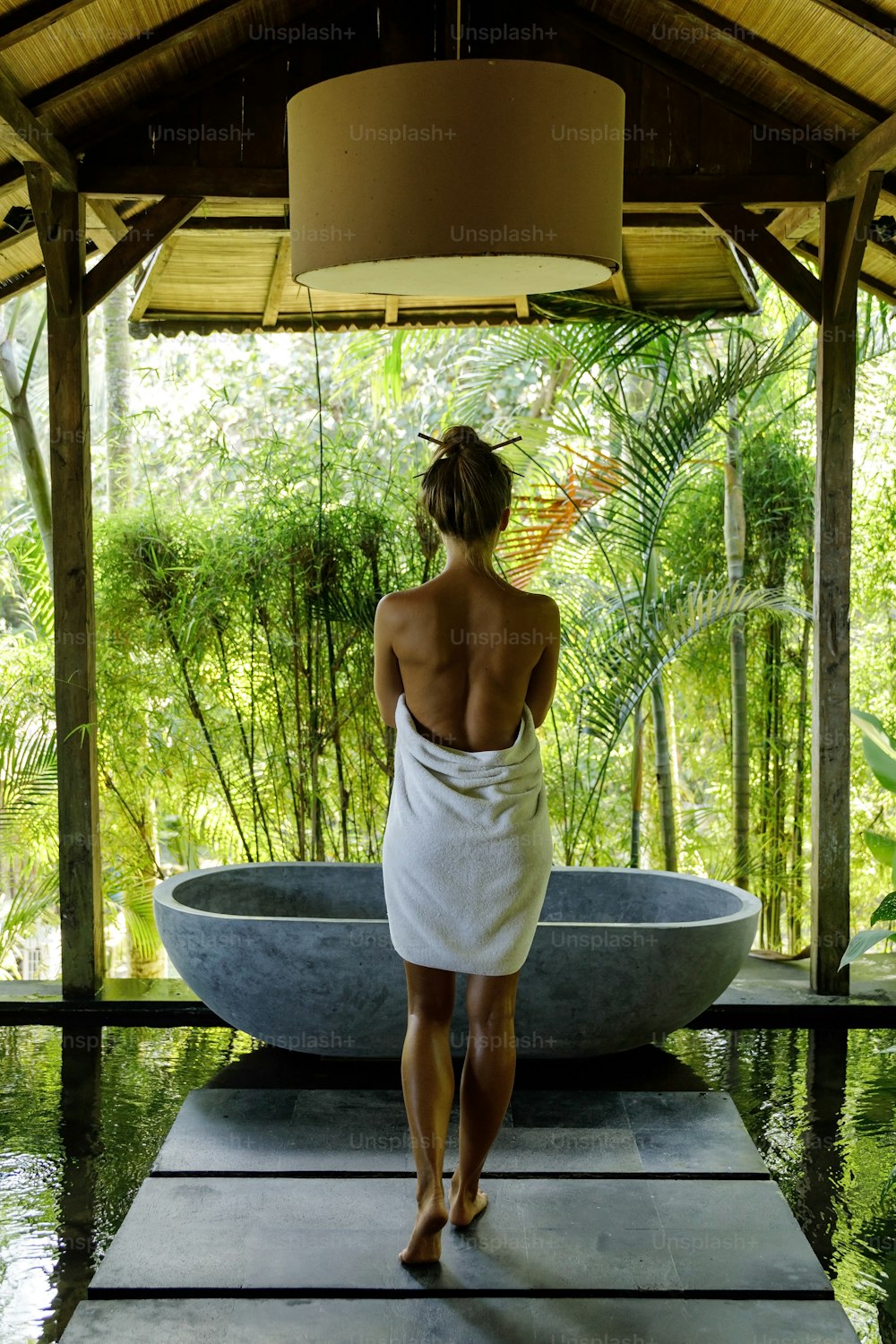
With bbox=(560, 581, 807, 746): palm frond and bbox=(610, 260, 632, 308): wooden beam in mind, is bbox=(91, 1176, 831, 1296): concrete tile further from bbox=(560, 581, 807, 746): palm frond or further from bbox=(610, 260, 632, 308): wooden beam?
bbox=(610, 260, 632, 308): wooden beam

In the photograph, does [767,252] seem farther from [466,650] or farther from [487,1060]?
[487,1060]

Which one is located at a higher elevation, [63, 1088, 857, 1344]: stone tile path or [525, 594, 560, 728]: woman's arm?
[525, 594, 560, 728]: woman's arm

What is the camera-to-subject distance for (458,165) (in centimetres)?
234

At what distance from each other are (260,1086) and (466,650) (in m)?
1.78

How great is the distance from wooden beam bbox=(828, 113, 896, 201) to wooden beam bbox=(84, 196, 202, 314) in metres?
2.15

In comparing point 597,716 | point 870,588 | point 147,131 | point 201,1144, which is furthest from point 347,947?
point 870,588

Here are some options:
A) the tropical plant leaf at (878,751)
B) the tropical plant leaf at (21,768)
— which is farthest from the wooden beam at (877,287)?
the tropical plant leaf at (21,768)

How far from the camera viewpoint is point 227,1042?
4.30 m

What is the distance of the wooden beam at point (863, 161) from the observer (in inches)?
157

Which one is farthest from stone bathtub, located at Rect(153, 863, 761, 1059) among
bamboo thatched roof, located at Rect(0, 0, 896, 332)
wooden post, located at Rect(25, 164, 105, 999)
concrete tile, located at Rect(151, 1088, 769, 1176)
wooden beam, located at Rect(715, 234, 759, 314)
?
wooden beam, located at Rect(715, 234, 759, 314)

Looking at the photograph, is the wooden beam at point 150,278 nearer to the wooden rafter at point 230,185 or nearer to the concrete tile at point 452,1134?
the wooden rafter at point 230,185

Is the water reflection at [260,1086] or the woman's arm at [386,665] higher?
the woman's arm at [386,665]

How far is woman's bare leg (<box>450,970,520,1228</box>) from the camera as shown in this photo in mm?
2740

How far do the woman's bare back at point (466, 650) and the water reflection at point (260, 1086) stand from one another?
138cm
